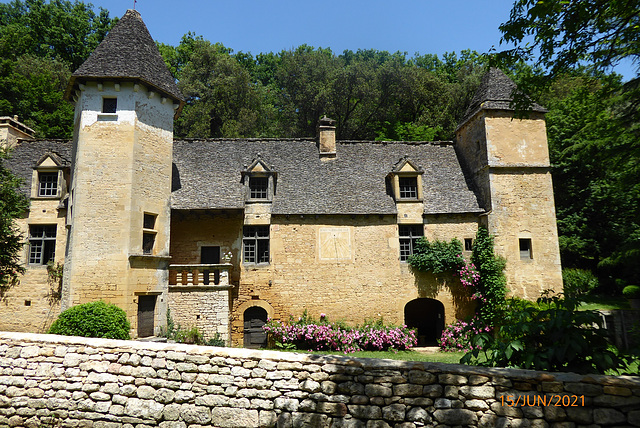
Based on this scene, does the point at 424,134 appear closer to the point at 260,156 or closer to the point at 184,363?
the point at 260,156

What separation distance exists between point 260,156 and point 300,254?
4.89 m

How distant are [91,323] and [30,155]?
11087mm

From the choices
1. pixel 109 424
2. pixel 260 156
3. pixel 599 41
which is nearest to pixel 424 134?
pixel 260 156

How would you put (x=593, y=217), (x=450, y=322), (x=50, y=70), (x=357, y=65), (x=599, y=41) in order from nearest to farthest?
(x=599, y=41), (x=450, y=322), (x=593, y=217), (x=50, y=70), (x=357, y=65)

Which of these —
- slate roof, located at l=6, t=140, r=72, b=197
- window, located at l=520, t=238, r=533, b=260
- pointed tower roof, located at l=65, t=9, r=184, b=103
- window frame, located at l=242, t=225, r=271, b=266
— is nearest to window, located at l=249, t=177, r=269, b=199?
window frame, located at l=242, t=225, r=271, b=266

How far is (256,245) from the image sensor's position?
1634cm

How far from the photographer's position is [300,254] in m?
16.2

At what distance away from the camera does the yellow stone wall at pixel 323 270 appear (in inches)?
628

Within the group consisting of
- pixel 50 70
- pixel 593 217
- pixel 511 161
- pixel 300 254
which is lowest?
pixel 300 254

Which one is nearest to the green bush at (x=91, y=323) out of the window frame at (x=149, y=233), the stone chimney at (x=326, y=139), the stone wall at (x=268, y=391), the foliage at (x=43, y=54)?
the window frame at (x=149, y=233)

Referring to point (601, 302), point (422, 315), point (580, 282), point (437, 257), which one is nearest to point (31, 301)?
point (437, 257)

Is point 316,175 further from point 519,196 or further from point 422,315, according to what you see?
point 519,196

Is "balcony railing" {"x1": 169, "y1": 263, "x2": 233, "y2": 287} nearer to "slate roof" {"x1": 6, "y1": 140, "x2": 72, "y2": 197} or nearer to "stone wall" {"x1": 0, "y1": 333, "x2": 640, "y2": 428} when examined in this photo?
"slate roof" {"x1": 6, "y1": 140, "x2": 72, "y2": 197}

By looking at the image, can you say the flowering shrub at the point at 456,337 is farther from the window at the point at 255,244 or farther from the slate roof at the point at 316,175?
the window at the point at 255,244
